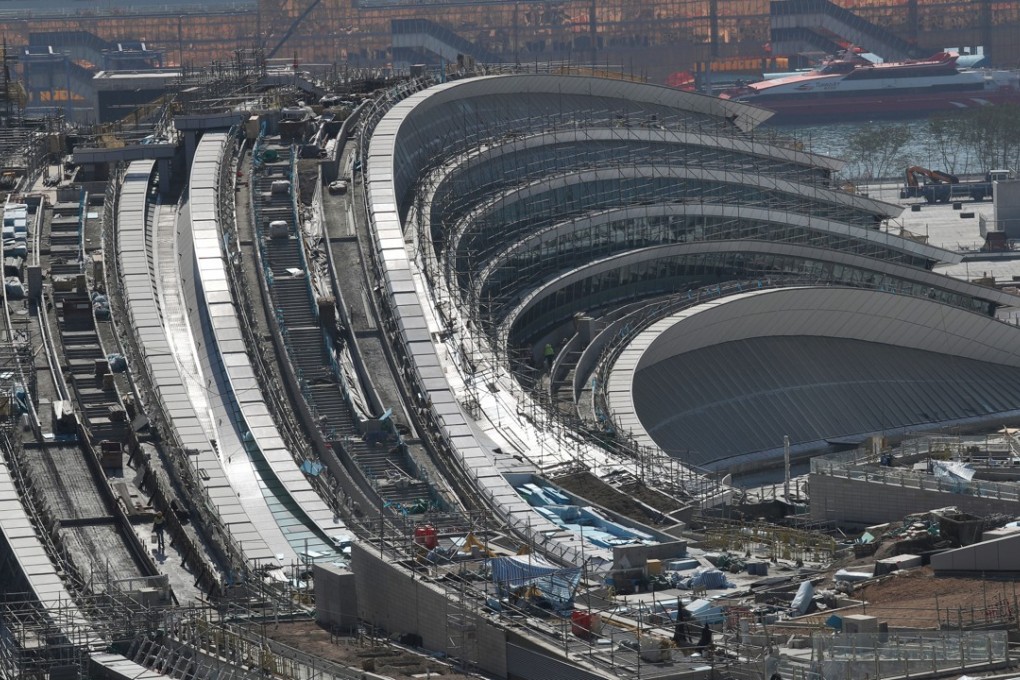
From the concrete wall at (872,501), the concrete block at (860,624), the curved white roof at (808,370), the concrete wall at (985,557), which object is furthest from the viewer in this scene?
the curved white roof at (808,370)

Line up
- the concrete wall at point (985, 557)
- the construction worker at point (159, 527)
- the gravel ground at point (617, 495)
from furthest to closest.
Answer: the gravel ground at point (617, 495) < the construction worker at point (159, 527) < the concrete wall at point (985, 557)

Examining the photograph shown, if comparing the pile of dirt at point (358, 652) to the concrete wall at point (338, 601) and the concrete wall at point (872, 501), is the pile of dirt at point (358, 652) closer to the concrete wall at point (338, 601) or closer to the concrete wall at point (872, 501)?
the concrete wall at point (338, 601)

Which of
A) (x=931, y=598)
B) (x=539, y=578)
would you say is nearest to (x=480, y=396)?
(x=539, y=578)

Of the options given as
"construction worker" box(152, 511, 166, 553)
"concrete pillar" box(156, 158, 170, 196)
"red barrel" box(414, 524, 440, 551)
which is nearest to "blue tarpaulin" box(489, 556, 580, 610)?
"red barrel" box(414, 524, 440, 551)

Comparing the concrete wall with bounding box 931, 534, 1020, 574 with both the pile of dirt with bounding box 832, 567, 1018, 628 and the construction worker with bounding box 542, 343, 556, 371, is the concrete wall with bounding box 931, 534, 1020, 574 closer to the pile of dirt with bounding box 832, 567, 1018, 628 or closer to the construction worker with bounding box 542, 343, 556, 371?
the pile of dirt with bounding box 832, 567, 1018, 628

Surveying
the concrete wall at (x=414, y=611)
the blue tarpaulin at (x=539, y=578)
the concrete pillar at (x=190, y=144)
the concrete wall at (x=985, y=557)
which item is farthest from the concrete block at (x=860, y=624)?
the concrete pillar at (x=190, y=144)

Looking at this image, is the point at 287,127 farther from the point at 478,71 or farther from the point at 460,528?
the point at 460,528

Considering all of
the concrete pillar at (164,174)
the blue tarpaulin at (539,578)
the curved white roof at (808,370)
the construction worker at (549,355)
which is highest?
the concrete pillar at (164,174)
